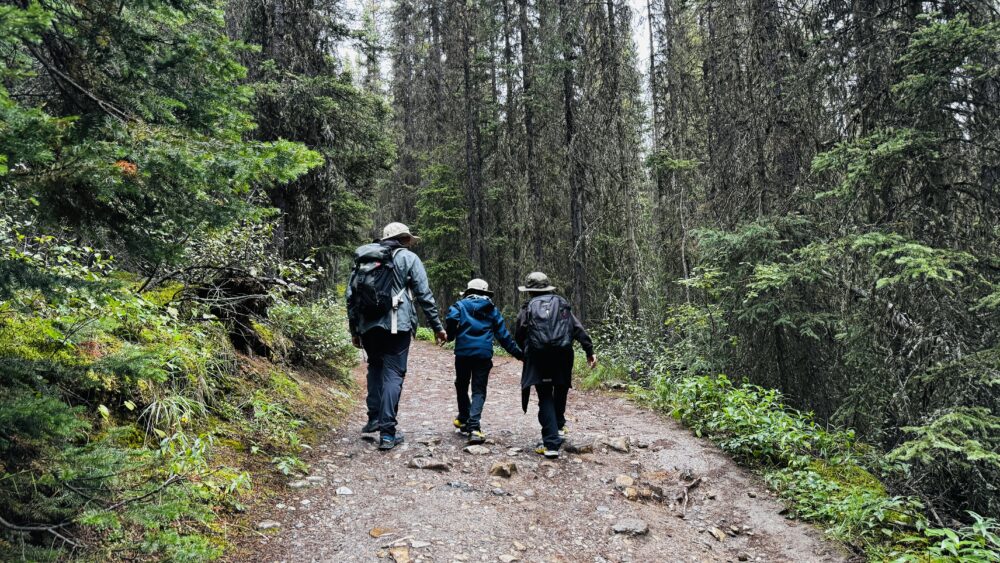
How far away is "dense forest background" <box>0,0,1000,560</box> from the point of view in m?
2.61

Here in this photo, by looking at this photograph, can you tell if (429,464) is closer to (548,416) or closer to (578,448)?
(548,416)

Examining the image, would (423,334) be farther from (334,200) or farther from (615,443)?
(615,443)

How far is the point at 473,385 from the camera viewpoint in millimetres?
6148

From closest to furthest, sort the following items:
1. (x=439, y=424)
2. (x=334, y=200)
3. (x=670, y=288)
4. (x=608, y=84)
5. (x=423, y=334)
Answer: (x=439, y=424), (x=608, y=84), (x=334, y=200), (x=670, y=288), (x=423, y=334)

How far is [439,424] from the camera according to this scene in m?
6.82

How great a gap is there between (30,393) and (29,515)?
562mm

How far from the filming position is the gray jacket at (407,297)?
5.37 meters

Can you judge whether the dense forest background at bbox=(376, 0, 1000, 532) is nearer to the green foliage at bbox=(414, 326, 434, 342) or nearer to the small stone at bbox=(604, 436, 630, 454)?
the small stone at bbox=(604, 436, 630, 454)

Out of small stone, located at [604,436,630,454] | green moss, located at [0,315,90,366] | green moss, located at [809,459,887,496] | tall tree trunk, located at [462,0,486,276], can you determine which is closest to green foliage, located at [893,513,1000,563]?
green moss, located at [809,459,887,496]

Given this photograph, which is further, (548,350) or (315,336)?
(315,336)

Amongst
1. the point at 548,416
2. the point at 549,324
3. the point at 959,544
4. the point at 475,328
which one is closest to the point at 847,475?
the point at 959,544

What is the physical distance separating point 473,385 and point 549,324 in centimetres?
123

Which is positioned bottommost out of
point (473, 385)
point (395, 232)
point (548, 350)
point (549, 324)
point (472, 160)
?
point (473, 385)

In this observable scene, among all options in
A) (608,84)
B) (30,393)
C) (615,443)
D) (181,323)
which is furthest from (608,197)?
(30,393)
